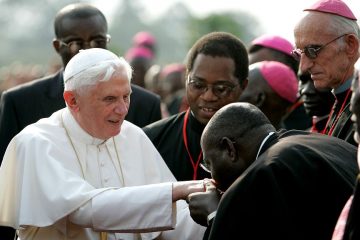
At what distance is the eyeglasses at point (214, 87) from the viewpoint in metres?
7.94

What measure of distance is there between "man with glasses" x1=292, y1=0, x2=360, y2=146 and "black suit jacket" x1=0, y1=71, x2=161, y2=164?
1674mm

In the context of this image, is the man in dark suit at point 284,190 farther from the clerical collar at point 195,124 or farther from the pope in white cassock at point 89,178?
the clerical collar at point 195,124

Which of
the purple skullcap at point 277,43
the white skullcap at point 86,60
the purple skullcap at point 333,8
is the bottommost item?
the purple skullcap at point 277,43

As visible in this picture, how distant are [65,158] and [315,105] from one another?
2563 millimetres

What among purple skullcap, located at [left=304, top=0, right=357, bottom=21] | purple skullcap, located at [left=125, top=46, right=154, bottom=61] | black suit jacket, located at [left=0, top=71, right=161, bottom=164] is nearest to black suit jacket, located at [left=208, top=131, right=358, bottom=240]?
purple skullcap, located at [left=304, top=0, right=357, bottom=21]

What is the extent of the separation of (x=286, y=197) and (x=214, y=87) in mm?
2388

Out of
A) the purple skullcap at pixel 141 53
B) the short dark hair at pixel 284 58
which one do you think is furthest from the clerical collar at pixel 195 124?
the purple skullcap at pixel 141 53

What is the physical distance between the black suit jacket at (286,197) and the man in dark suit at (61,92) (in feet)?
10.0

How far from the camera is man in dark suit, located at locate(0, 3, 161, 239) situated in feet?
28.3

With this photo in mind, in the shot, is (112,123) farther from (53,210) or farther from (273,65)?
(273,65)

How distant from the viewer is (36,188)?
22.5 feet

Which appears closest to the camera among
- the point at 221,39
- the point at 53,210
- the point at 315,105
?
the point at 53,210

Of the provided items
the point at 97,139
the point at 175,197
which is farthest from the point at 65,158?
the point at 175,197

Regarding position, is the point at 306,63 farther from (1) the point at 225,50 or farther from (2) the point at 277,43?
(2) the point at 277,43
